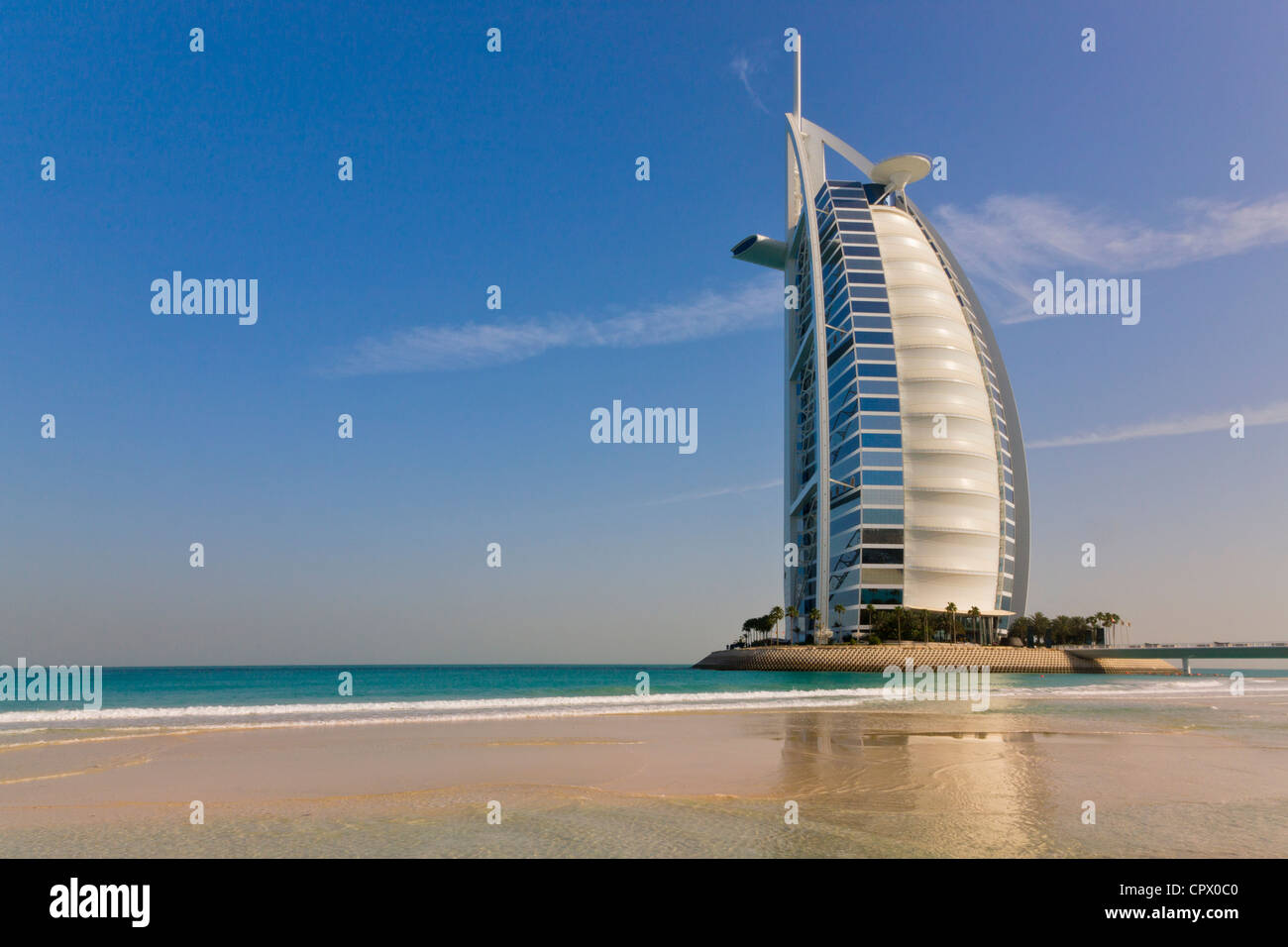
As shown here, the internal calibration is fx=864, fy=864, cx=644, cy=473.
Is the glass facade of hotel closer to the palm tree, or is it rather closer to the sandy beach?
the palm tree

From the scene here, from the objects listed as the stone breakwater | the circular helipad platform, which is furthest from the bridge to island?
the circular helipad platform

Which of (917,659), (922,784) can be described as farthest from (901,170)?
(922,784)

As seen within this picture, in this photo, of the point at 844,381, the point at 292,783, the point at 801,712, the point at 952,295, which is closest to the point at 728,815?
the point at 292,783

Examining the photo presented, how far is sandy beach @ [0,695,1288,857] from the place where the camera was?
9031mm

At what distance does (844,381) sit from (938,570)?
87.0 ft

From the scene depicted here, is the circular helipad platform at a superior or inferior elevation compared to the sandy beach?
superior

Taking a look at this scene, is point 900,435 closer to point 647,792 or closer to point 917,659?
point 917,659

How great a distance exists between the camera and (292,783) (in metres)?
13.4

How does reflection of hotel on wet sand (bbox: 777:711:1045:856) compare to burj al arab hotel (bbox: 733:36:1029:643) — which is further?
burj al arab hotel (bbox: 733:36:1029:643)

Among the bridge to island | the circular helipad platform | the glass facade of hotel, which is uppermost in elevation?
the circular helipad platform

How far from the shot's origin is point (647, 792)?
40.4 feet

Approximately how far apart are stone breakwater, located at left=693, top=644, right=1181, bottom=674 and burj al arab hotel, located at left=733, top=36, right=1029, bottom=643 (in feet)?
25.7

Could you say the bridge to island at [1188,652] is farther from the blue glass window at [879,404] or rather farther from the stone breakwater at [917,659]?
the blue glass window at [879,404]

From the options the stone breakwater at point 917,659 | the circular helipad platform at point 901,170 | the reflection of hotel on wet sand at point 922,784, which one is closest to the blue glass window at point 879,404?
the stone breakwater at point 917,659
